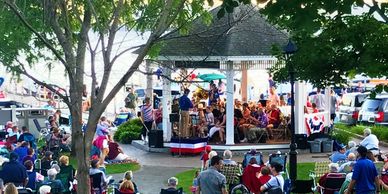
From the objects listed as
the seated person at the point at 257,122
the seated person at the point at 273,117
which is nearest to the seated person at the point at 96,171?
the seated person at the point at 257,122

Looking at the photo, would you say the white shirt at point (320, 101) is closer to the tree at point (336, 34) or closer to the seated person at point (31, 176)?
the seated person at point (31, 176)

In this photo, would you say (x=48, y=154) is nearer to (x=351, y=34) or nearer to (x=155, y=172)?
(x=155, y=172)

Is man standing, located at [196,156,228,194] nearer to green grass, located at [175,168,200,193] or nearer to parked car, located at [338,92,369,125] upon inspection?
green grass, located at [175,168,200,193]

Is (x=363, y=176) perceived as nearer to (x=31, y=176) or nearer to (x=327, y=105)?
(x=31, y=176)

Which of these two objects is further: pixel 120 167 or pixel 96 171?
pixel 120 167

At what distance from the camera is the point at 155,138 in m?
26.9

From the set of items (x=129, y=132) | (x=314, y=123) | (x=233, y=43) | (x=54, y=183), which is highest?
(x=233, y=43)

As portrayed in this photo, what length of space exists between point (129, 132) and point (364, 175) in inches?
665

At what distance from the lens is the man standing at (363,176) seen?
45.2 feet

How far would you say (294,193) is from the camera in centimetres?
1728

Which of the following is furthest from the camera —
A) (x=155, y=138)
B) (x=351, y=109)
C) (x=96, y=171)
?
(x=351, y=109)

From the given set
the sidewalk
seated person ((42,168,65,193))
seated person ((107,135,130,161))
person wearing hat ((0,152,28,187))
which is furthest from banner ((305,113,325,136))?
person wearing hat ((0,152,28,187))

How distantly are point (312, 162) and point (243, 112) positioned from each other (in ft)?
13.9

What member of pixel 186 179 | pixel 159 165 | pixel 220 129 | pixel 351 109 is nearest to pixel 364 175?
pixel 186 179
